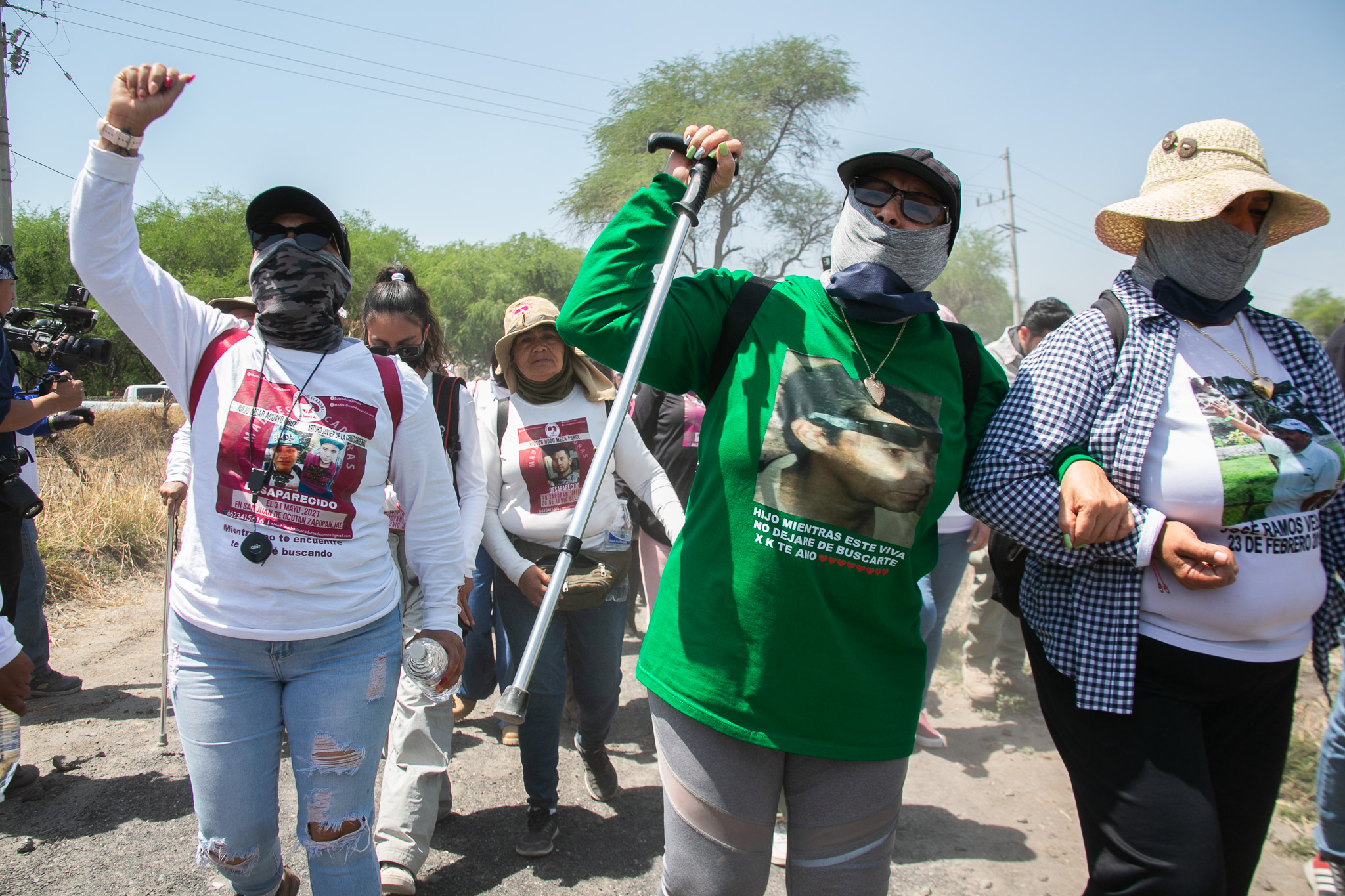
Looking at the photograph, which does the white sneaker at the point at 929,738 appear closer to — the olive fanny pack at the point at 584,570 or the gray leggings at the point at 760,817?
the olive fanny pack at the point at 584,570

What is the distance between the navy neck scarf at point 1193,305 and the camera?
218 centimetres

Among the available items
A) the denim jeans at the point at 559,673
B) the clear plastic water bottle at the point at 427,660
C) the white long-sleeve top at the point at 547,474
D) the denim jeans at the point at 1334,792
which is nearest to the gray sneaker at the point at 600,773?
the denim jeans at the point at 559,673

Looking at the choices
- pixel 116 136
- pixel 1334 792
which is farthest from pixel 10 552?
pixel 1334 792

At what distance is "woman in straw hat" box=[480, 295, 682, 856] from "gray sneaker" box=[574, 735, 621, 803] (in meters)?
0.06

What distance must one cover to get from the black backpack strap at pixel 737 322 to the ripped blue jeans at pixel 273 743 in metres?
1.21

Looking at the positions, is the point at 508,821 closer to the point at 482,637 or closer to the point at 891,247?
the point at 482,637

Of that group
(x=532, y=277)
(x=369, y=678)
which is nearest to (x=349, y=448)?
(x=369, y=678)

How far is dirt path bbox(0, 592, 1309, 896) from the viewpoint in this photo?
309cm

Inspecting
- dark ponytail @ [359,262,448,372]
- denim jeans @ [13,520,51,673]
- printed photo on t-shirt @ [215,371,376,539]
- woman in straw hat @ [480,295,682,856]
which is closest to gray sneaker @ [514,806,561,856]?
woman in straw hat @ [480,295,682,856]

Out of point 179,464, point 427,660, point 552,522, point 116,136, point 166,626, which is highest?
point 116,136

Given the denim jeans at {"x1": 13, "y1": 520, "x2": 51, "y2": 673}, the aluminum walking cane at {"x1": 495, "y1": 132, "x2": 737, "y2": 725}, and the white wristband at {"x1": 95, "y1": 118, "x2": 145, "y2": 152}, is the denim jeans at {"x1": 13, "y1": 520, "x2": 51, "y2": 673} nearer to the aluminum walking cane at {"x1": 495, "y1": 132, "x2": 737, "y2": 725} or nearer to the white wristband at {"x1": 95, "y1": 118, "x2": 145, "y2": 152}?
the white wristband at {"x1": 95, "y1": 118, "x2": 145, "y2": 152}

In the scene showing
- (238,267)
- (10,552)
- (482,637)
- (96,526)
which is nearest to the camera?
(482,637)

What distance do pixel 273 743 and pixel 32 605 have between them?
332cm

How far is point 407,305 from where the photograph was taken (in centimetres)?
368
